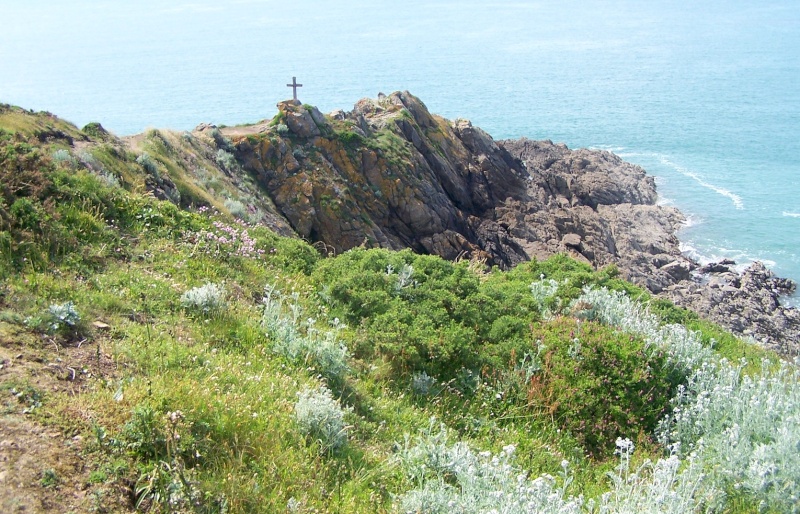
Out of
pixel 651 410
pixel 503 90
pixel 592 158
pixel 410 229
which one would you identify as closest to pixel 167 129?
pixel 410 229

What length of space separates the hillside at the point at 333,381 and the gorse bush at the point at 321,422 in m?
0.02

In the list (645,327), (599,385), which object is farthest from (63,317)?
(645,327)

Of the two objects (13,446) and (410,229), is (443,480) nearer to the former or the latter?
(13,446)

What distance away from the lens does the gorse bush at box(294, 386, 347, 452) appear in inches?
208

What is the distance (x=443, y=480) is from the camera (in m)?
5.17

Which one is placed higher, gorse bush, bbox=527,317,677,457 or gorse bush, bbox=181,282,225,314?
gorse bush, bbox=181,282,225,314

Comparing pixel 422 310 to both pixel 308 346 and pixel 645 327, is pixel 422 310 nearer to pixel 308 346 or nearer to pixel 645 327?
pixel 308 346

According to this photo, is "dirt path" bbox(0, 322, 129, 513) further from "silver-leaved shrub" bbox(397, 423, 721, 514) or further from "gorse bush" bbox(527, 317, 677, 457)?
"gorse bush" bbox(527, 317, 677, 457)

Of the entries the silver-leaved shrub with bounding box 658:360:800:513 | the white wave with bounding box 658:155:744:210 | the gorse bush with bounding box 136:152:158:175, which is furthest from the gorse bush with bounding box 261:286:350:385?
the white wave with bounding box 658:155:744:210

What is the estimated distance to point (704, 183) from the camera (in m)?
53.5

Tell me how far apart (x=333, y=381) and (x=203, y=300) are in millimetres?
1849

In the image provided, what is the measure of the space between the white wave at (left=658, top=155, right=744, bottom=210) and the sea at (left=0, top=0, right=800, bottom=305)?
7.2 inches

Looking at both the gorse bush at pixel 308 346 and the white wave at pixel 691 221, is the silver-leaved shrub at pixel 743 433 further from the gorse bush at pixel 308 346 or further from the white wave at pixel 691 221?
the white wave at pixel 691 221

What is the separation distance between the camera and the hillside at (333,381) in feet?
14.8
